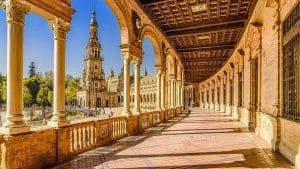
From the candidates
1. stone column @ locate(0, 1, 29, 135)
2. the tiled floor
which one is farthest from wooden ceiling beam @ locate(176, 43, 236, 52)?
stone column @ locate(0, 1, 29, 135)

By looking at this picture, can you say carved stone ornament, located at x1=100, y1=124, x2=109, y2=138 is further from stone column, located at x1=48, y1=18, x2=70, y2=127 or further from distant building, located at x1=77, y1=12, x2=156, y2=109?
distant building, located at x1=77, y1=12, x2=156, y2=109

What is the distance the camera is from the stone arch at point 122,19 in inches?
421

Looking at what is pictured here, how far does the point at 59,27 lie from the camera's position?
6875mm

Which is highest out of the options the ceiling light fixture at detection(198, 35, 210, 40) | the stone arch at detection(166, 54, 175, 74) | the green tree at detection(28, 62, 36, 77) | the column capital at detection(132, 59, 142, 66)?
the green tree at detection(28, 62, 36, 77)

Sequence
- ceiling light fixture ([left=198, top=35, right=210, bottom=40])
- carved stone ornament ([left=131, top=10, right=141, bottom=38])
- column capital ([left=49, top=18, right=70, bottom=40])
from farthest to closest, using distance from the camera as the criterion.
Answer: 1. ceiling light fixture ([left=198, top=35, right=210, bottom=40])
2. carved stone ornament ([left=131, top=10, right=141, bottom=38])
3. column capital ([left=49, top=18, right=70, bottom=40])

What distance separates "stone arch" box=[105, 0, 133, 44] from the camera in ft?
35.1

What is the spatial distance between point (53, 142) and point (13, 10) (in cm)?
313

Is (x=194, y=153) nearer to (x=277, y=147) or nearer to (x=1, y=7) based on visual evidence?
(x=277, y=147)

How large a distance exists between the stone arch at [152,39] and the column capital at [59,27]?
670 cm

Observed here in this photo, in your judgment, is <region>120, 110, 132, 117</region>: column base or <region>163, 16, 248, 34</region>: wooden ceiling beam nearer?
<region>120, 110, 132, 117</region>: column base

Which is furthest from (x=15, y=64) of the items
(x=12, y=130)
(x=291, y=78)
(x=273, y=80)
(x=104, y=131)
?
(x=273, y=80)

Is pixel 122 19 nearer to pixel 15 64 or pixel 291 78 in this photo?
pixel 15 64

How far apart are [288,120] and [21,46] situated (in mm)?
6835

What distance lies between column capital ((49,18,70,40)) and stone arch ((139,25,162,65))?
22.0 feet
